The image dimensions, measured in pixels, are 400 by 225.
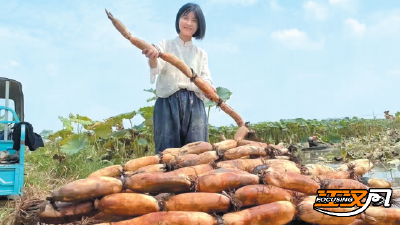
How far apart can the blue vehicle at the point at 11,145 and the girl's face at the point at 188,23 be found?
212 cm

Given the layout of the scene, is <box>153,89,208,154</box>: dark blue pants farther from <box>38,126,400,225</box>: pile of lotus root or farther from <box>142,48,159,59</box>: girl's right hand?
<box>38,126,400,225</box>: pile of lotus root

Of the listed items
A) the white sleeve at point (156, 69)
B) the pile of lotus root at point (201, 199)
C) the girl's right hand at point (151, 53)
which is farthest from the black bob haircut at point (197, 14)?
the pile of lotus root at point (201, 199)

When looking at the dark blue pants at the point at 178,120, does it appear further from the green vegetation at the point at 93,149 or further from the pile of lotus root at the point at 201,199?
the pile of lotus root at the point at 201,199

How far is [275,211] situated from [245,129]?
1187 mm

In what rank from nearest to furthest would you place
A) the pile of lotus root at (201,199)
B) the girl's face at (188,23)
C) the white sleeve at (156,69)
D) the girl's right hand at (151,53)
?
1. the pile of lotus root at (201,199)
2. the girl's right hand at (151,53)
3. the white sleeve at (156,69)
4. the girl's face at (188,23)

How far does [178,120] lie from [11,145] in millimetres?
2756

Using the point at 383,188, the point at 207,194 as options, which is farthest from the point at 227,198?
the point at 383,188

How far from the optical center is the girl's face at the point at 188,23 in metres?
3.53

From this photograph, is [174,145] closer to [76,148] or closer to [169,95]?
[169,95]

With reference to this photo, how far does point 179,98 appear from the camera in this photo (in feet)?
11.5

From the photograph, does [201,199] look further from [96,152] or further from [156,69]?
[96,152]

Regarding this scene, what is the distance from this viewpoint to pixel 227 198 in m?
1.69

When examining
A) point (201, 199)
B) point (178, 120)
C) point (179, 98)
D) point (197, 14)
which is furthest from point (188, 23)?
point (201, 199)

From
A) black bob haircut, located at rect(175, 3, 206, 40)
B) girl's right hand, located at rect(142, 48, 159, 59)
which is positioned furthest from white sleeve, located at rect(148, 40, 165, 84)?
black bob haircut, located at rect(175, 3, 206, 40)
